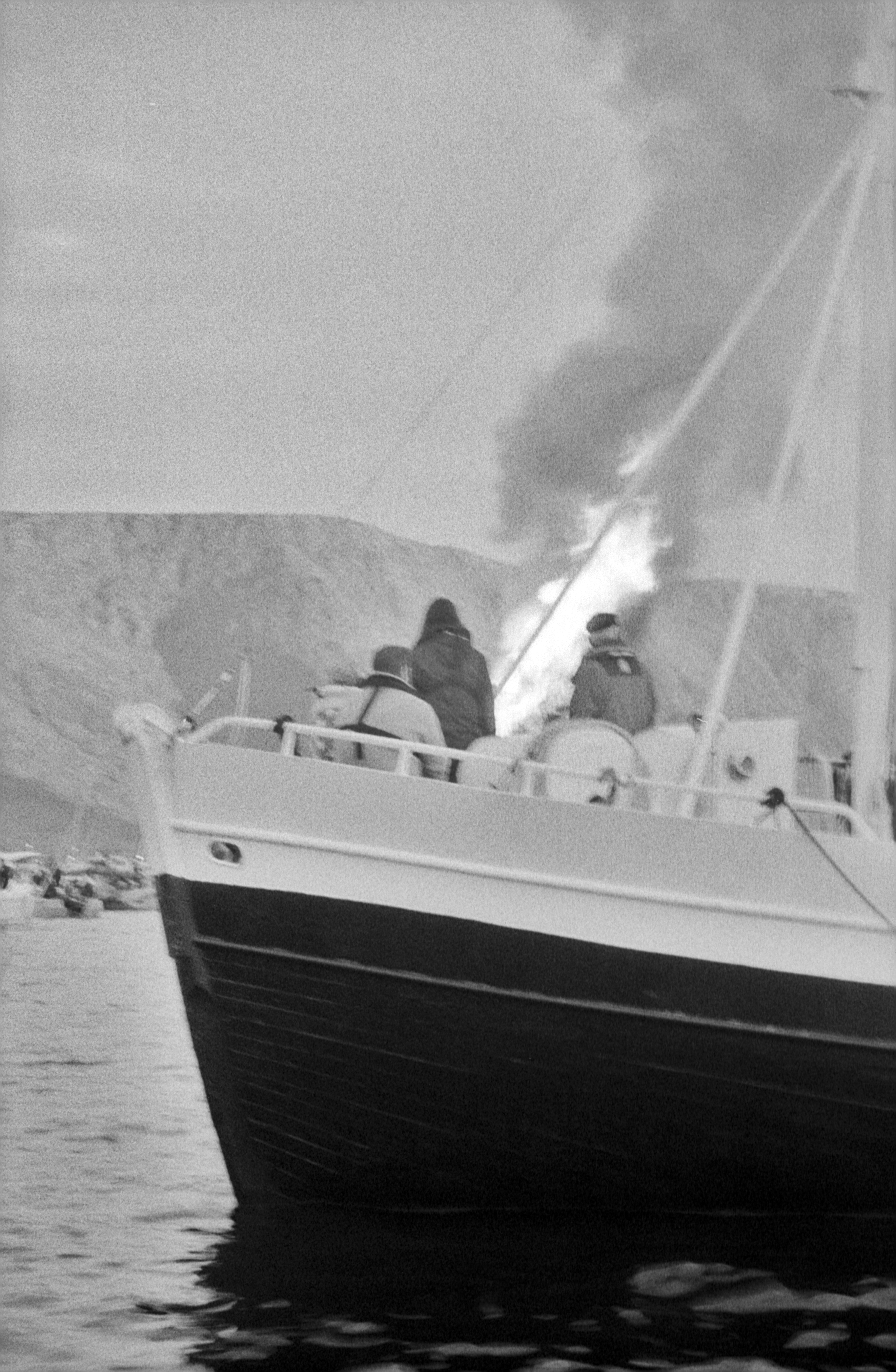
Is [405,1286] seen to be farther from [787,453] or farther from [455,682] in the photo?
[787,453]

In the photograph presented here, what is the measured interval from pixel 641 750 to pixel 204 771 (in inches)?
97.0

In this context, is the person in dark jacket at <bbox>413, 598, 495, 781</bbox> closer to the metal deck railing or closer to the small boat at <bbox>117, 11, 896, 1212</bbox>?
the metal deck railing

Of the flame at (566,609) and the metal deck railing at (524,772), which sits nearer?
the metal deck railing at (524,772)

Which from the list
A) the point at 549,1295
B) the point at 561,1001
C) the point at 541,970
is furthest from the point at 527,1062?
the point at 549,1295

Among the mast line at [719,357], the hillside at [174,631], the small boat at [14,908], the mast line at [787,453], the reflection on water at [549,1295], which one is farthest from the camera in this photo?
the hillside at [174,631]

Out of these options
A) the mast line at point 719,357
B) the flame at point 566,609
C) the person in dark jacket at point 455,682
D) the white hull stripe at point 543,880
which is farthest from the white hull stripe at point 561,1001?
the mast line at point 719,357

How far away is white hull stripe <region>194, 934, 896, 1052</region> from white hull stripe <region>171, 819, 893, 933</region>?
0.55 meters

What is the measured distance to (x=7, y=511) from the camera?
177375 mm

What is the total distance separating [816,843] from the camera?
10.1 metres

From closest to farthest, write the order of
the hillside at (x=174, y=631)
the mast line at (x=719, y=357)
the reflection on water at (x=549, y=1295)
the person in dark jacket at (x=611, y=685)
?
the reflection on water at (x=549, y=1295), the person in dark jacket at (x=611, y=685), the mast line at (x=719, y=357), the hillside at (x=174, y=631)

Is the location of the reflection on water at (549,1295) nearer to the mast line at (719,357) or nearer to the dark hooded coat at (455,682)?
the dark hooded coat at (455,682)

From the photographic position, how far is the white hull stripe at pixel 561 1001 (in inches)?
402

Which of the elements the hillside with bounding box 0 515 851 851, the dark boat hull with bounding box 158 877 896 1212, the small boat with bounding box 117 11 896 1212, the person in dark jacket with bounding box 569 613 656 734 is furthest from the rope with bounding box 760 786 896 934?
the hillside with bounding box 0 515 851 851

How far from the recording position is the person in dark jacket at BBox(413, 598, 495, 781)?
432 inches
